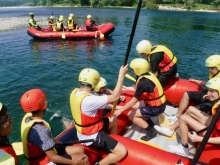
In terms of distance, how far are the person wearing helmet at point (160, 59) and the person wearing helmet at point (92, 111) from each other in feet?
5.73

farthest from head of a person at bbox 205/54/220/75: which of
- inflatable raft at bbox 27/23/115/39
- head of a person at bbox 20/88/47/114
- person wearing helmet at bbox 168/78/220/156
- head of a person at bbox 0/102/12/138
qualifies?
inflatable raft at bbox 27/23/115/39

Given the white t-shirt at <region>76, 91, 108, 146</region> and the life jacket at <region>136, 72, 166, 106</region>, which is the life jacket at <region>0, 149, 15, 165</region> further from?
the life jacket at <region>136, 72, 166, 106</region>

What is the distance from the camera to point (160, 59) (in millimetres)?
5055

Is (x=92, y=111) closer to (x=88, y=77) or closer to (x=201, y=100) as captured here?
(x=88, y=77)

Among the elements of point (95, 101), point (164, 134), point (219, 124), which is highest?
point (95, 101)

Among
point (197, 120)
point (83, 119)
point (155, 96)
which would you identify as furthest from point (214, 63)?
point (83, 119)

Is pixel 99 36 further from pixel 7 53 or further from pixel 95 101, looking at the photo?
pixel 95 101

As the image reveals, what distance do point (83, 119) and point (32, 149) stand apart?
2.60 ft

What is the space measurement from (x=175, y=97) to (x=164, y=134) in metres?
1.45

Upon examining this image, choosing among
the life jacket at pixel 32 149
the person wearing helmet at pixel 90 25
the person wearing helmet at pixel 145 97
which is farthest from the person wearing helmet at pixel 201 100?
the person wearing helmet at pixel 90 25

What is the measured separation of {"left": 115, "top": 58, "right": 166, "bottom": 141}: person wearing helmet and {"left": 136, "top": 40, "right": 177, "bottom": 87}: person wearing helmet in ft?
3.10

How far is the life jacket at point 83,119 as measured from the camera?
304cm

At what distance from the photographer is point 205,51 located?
44.3ft

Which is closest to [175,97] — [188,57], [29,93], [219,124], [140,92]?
[140,92]
